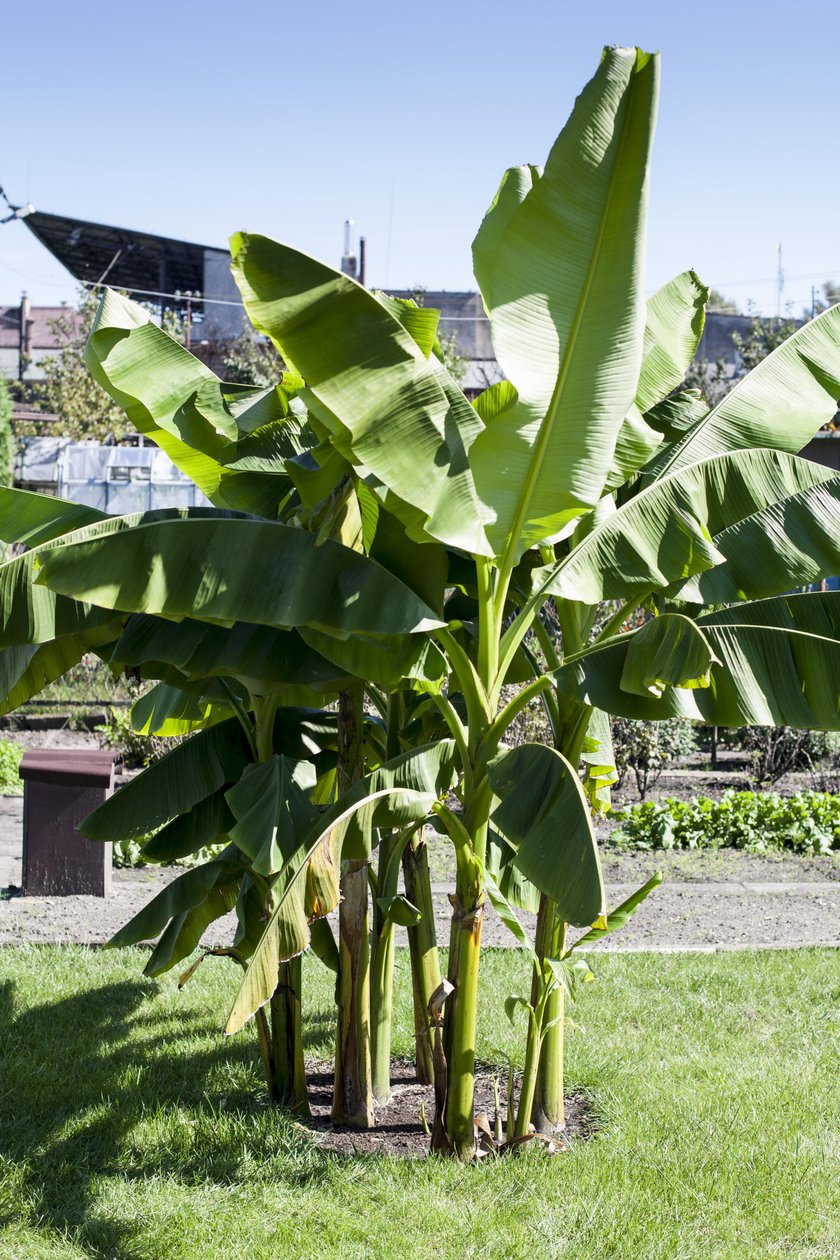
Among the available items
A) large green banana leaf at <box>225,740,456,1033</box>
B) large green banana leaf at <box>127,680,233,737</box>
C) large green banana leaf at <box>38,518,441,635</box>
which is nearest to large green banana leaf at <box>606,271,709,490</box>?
large green banana leaf at <box>38,518,441,635</box>

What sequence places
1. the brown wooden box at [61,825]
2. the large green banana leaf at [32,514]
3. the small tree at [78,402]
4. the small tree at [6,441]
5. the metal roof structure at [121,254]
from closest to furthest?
the large green banana leaf at [32,514], the brown wooden box at [61,825], the small tree at [6,441], the small tree at [78,402], the metal roof structure at [121,254]

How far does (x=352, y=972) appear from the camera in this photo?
4922 mm

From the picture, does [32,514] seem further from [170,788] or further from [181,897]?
[181,897]

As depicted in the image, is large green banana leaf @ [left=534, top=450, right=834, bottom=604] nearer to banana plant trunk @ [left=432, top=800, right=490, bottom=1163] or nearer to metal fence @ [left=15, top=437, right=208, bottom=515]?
banana plant trunk @ [left=432, top=800, right=490, bottom=1163]

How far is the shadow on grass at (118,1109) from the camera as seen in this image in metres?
4.41

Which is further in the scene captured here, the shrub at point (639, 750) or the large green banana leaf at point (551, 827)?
the shrub at point (639, 750)

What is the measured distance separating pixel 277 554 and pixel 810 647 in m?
2.00

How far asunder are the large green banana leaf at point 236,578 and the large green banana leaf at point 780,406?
1.65 m

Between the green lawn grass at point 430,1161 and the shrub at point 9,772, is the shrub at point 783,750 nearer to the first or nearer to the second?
the green lawn grass at point 430,1161

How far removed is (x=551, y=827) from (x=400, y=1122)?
202 centimetres

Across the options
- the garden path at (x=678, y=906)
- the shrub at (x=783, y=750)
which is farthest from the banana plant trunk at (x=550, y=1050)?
the shrub at (x=783, y=750)

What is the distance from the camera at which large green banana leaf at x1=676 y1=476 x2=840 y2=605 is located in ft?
15.1

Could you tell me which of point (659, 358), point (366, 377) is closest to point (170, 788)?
point (366, 377)

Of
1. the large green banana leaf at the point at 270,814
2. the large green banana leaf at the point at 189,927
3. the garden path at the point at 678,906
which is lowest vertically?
the garden path at the point at 678,906
